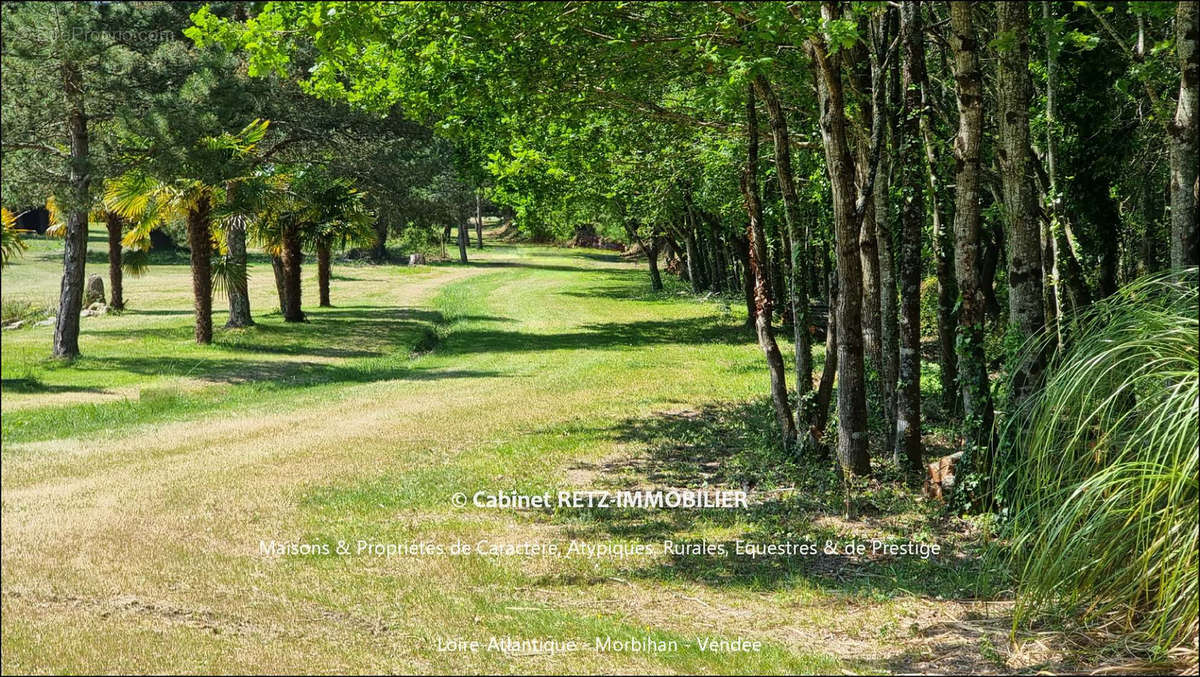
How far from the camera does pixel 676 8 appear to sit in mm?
10047

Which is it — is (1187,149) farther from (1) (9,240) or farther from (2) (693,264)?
(2) (693,264)

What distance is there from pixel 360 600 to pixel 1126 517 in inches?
184

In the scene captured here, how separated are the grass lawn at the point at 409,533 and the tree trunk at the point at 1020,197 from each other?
1826mm

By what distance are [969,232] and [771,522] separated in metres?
3.08

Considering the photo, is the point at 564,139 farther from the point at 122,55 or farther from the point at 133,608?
the point at 133,608

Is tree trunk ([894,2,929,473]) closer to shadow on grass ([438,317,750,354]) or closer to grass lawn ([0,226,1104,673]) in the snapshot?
grass lawn ([0,226,1104,673])

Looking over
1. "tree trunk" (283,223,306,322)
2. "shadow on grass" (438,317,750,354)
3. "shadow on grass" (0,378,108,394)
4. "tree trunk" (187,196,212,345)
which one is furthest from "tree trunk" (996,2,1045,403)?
"tree trunk" (283,223,306,322)

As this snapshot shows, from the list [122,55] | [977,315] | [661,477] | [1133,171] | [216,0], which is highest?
[216,0]

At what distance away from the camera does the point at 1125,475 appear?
A: 6.14m

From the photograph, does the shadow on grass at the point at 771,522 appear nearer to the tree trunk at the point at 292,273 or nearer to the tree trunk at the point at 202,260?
the tree trunk at the point at 202,260

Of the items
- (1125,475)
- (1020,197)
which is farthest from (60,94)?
(1125,475)

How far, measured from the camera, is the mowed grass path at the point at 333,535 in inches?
196

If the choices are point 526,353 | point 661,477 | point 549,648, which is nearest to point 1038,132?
point 661,477

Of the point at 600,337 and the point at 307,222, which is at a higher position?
the point at 307,222
